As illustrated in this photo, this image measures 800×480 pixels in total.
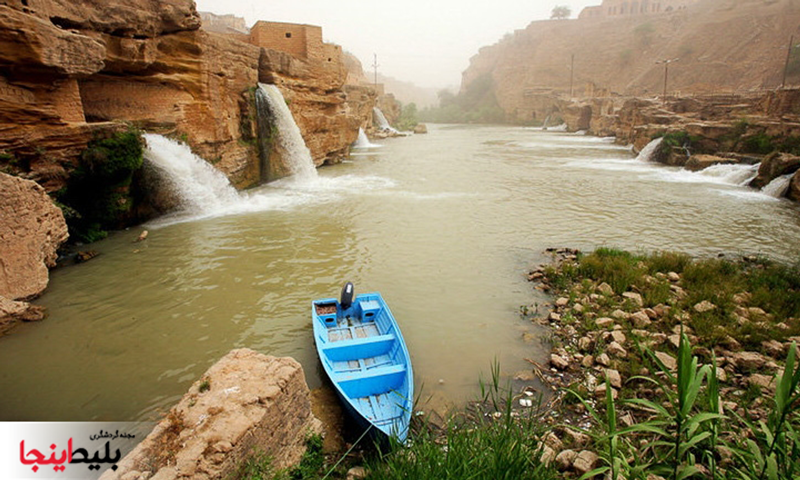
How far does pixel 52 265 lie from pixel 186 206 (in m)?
3.80

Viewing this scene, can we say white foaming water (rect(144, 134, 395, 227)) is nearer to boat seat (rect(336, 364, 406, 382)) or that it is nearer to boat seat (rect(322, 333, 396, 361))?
boat seat (rect(322, 333, 396, 361))

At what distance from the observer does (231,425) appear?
277cm

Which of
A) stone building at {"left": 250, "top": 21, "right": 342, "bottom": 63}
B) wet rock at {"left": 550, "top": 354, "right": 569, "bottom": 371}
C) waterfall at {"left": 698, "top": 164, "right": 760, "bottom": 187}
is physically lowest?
wet rock at {"left": 550, "top": 354, "right": 569, "bottom": 371}

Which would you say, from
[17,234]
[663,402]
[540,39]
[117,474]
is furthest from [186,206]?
[540,39]

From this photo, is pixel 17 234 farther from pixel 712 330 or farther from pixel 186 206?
pixel 712 330

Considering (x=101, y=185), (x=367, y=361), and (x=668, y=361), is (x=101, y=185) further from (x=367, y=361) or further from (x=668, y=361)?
(x=668, y=361)

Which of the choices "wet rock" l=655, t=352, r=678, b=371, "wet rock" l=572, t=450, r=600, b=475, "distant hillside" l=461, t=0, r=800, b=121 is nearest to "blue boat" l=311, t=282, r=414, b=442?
"wet rock" l=572, t=450, r=600, b=475

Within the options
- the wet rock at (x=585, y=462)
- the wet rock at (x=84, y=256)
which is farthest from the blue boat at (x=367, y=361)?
the wet rock at (x=84, y=256)

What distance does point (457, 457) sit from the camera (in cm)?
247

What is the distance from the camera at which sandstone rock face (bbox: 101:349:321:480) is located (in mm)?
2582

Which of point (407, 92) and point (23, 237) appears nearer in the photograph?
point (23, 237)

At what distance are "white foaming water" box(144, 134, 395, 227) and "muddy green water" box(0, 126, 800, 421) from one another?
0.19 meters

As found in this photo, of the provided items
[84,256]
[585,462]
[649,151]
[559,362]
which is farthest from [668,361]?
[649,151]

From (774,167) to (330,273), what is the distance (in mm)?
14347
